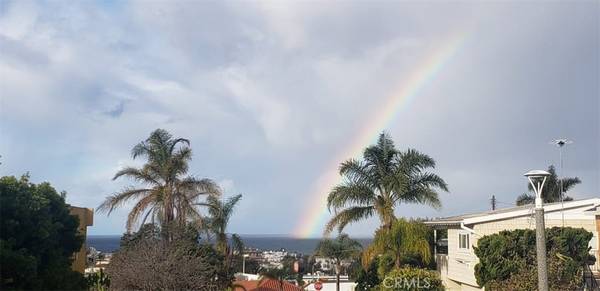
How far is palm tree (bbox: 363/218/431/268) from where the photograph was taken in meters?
25.4

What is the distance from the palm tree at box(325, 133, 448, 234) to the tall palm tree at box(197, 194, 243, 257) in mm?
4393

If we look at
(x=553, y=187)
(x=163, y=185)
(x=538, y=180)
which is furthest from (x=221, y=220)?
(x=553, y=187)

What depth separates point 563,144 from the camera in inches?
872

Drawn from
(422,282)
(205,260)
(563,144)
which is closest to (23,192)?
(205,260)

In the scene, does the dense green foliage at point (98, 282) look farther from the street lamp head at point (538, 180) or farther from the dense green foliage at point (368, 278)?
the street lamp head at point (538, 180)

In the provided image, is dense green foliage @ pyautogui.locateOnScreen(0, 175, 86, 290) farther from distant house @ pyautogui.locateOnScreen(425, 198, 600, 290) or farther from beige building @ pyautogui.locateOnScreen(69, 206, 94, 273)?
distant house @ pyautogui.locateOnScreen(425, 198, 600, 290)

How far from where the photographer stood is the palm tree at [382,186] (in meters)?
27.0

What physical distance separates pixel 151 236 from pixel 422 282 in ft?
32.0

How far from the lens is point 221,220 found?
28.3 m

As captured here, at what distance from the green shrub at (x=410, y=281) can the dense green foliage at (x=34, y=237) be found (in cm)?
1040

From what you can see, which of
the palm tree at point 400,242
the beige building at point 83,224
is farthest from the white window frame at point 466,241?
the beige building at point 83,224

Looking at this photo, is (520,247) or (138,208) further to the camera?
(138,208)

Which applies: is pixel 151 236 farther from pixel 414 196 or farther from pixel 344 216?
pixel 414 196

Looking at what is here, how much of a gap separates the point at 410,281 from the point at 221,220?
9842mm
